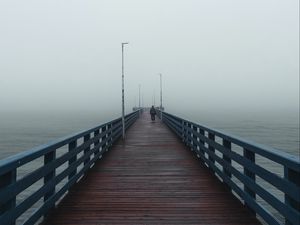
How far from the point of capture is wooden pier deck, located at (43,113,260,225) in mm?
5867

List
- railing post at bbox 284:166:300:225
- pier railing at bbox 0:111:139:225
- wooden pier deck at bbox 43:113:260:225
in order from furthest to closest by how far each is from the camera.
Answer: wooden pier deck at bbox 43:113:260:225 → pier railing at bbox 0:111:139:225 → railing post at bbox 284:166:300:225

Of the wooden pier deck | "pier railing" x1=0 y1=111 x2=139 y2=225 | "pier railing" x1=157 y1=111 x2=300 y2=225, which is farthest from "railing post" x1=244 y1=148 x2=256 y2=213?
"pier railing" x1=0 y1=111 x2=139 y2=225

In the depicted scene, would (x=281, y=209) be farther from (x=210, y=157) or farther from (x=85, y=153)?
(x=85, y=153)

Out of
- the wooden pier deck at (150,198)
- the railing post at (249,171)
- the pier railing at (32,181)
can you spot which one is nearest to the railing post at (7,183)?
the pier railing at (32,181)

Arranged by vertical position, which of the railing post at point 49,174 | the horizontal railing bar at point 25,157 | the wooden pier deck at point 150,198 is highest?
the horizontal railing bar at point 25,157

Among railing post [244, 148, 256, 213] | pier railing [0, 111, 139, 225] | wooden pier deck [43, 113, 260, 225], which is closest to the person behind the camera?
pier railing [0, 111, 139, 225]

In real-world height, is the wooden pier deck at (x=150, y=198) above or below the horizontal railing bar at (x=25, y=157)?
below

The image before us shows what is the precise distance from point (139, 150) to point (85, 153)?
550cm

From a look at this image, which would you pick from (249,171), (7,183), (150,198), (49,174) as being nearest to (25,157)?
(7,183)

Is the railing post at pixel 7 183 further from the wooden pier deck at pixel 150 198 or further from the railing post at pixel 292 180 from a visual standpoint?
the railing post at pixel 292 180

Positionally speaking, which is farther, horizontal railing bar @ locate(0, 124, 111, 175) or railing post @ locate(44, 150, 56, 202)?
railing post @ locate(44, 150, 56, 202)

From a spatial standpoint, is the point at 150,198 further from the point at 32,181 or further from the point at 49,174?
the point at 32,181

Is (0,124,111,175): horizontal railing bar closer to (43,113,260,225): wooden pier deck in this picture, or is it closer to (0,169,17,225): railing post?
(0,169,17,225): railing post

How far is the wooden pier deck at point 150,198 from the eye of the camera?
5.87 meters
